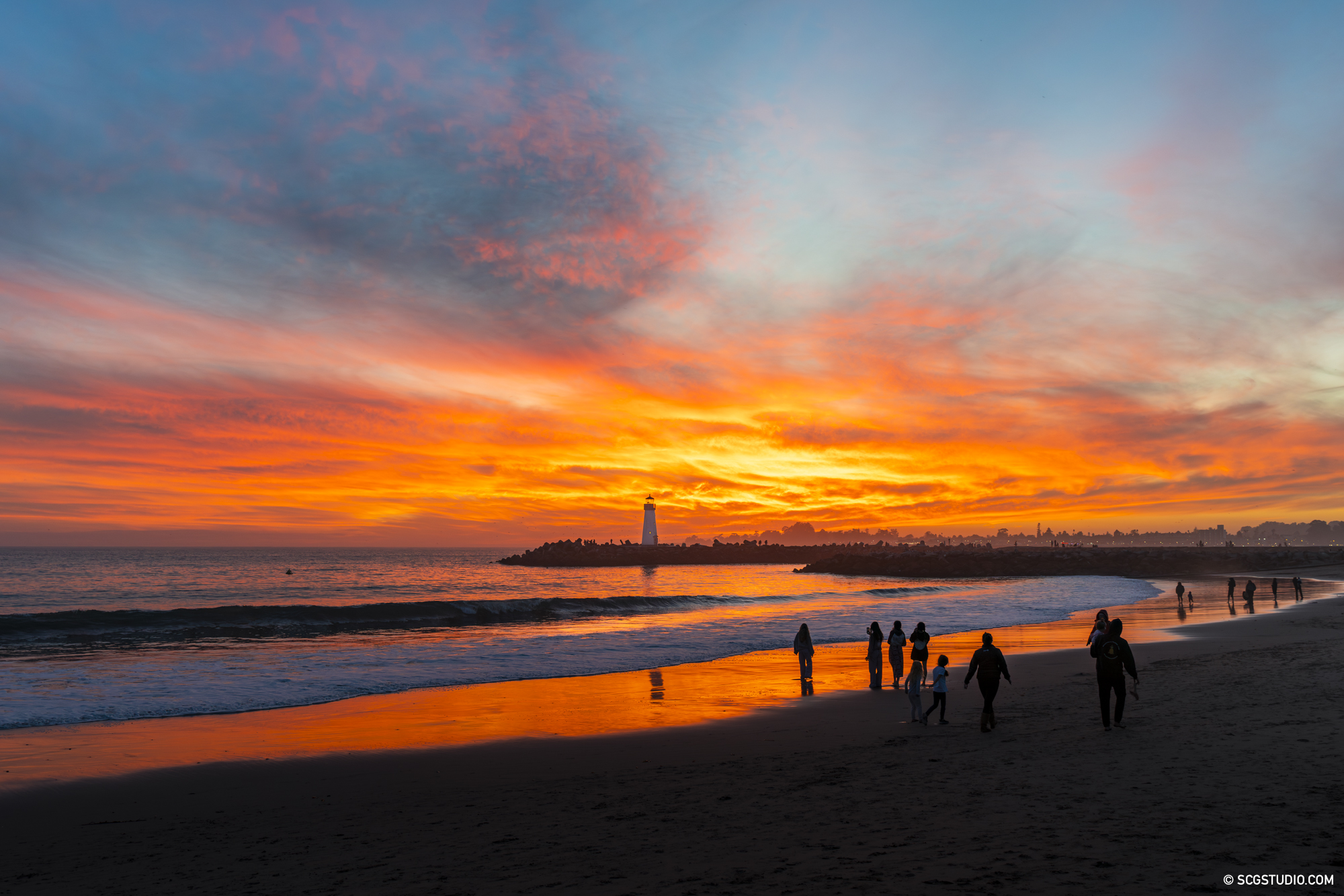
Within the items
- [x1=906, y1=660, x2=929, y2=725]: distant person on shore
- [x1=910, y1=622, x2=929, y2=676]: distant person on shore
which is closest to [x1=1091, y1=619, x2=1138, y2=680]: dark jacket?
[x1=910, y1=622, x2=929, y2=676]: distant person on shore

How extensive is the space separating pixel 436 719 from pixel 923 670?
34.2ft

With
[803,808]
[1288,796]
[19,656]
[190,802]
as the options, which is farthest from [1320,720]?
[19,656]

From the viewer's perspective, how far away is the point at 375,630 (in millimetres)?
38000

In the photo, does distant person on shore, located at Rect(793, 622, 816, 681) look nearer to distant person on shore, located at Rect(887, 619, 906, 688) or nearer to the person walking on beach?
distant person on shore, located at Rect(887, 619, 906, 688)

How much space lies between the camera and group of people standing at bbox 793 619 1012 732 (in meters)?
13.0

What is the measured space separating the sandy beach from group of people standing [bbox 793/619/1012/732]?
453 mm

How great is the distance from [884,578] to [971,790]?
96377 millimetres

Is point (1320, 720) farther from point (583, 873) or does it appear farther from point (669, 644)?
point (669, 644)

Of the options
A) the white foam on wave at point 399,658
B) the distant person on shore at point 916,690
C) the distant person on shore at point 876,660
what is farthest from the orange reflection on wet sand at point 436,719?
the distant person on shore at point 916,690

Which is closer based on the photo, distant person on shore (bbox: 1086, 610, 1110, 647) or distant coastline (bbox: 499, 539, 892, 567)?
distant person on shore (bbox: 1086, 610, 1110, 647)

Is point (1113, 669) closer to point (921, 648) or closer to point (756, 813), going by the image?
point (921, 648)

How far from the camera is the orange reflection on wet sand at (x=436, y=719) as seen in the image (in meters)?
13.2

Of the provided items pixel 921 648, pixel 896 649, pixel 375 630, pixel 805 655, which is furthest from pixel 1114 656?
pixel 375 630

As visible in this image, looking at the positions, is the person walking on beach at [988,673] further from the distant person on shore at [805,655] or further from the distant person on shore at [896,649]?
the distant person on shore at [805,655]
